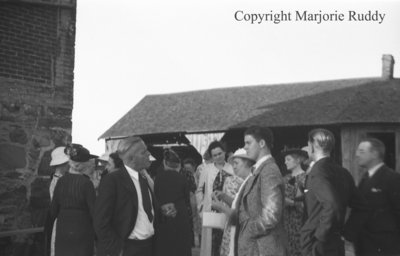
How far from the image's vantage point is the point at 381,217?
15.2 ft

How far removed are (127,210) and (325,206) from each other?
64.3 inches

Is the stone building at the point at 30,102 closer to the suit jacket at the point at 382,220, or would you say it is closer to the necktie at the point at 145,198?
the necktie at the point at 145,198

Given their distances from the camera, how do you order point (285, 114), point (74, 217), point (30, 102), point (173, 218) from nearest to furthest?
point (74, 217)
point (173, 218)
point (30, 102)
point (285, 114)

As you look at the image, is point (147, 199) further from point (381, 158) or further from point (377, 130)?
point (377, 130)

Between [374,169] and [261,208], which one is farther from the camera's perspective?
[374,169]

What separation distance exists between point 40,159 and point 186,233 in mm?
2594

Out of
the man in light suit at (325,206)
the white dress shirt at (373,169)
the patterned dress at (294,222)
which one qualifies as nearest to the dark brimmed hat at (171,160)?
the patterned dress at (294,222)

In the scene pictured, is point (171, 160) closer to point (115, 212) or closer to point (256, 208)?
point (115, 212)

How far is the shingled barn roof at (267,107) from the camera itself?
17656mm

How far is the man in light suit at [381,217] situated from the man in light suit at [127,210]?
6.13ft

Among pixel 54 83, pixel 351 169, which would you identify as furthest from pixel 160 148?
pixel 54 83

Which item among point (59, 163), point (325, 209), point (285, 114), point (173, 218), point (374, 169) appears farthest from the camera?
point (285, 114)

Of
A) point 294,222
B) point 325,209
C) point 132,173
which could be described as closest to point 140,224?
point 132,173

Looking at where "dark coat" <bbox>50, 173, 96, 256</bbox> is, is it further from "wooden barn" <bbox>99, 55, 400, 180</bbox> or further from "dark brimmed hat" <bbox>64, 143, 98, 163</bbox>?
"wooden barn" <bbox>99, 55, 400, 180</bbox>
